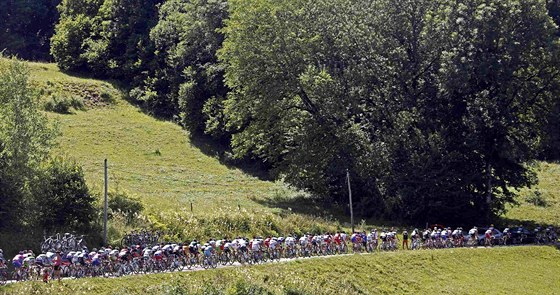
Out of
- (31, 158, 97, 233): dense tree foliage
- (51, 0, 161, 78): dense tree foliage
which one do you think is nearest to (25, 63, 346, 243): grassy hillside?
(31, 158, 97, 233): dense tree foliage

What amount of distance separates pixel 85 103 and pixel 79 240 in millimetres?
45793

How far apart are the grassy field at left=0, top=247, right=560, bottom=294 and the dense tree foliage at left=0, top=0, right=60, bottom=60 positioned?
A: 7107cm

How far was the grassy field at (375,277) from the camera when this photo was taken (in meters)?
A: 36.2

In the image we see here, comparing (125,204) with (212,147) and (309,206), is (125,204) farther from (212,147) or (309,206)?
(212,147)

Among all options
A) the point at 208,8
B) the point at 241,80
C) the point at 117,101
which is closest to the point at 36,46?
the point at 117,101

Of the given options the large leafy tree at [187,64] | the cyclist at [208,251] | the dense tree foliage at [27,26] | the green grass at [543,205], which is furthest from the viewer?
the dense tree foliage at [27,26]

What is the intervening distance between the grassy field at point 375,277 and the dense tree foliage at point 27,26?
233 ft

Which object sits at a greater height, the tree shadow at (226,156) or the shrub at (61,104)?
the shrub at (61,104)

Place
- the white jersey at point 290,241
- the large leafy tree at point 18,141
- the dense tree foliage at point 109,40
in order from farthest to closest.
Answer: the dense tree foliage at point 109,40 → the white jersey at point 290,241 → the large leafy tree at point 18,141

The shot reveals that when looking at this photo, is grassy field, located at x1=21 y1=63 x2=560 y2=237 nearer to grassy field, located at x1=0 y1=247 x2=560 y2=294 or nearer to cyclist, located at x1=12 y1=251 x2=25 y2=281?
grassy field, located at x1=0 y1=247 x2=560 y2=294

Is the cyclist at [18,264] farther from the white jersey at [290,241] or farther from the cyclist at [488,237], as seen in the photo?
the cyclist at [488,237]

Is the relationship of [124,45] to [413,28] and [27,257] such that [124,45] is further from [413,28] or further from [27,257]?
[27,257]

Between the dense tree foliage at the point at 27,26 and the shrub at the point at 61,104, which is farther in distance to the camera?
the dense tree foliage at the point at 27,26

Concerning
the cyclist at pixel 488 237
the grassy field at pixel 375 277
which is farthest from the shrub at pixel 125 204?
the cyclist at pixel 488 237
